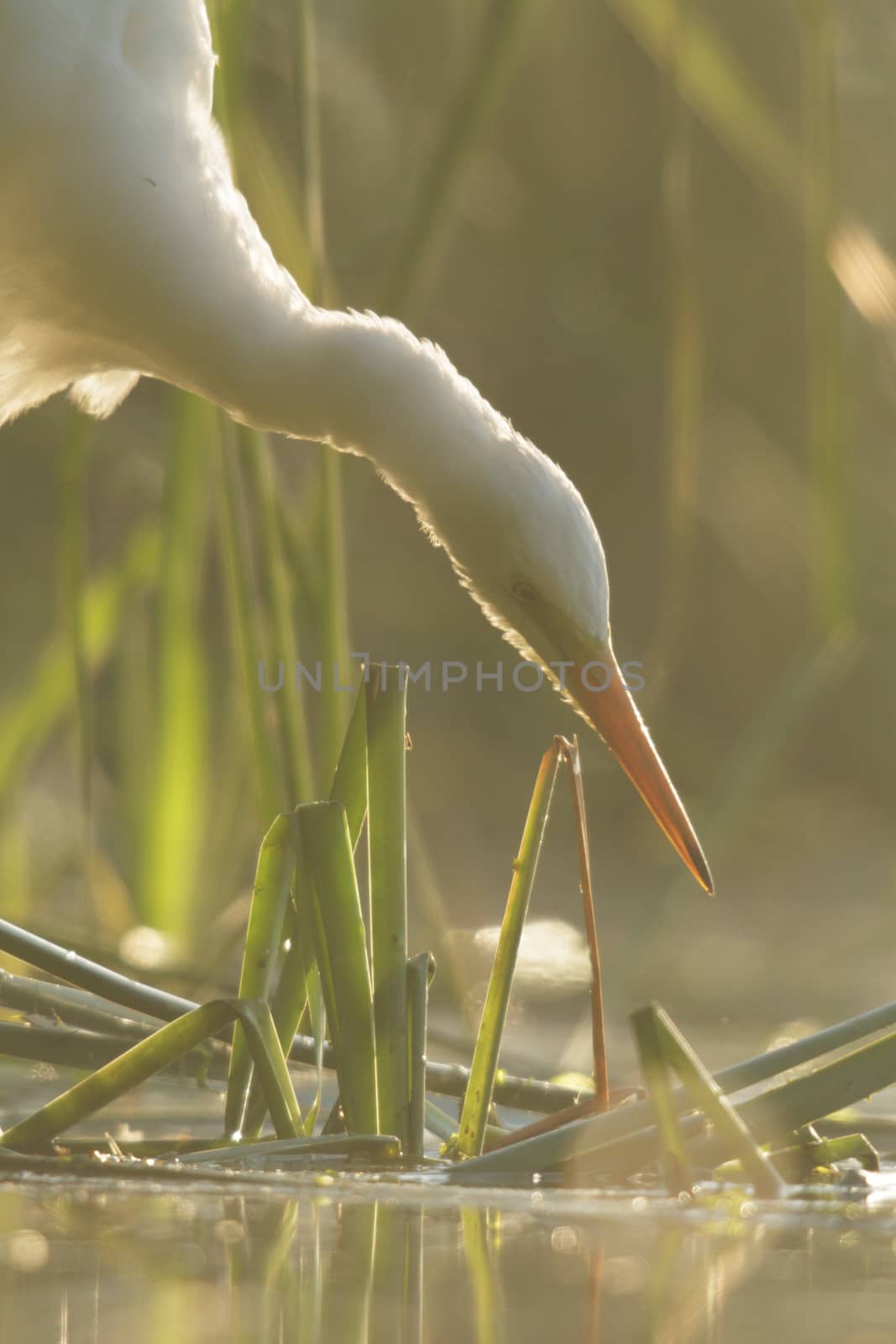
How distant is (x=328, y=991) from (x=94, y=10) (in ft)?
3.42

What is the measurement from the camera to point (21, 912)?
2471 millimetres

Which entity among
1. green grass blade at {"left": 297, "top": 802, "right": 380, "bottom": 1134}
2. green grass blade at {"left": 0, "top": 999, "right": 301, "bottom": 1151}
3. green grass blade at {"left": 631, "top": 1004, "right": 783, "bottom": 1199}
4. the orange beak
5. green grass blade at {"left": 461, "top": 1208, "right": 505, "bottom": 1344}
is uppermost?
the orange beak

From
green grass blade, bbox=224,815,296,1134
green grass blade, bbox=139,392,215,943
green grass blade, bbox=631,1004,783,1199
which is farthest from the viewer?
green grass blade, bbox=139,392,215,943

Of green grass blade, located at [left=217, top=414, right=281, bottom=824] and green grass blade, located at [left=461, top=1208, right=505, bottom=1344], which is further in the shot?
green grass blade, located at [left=217, top=414, right=281, bottom=824]

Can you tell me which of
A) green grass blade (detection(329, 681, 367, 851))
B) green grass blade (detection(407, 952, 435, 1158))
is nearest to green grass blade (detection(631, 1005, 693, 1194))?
green grass blade (detection(407, 952, 435, 1158))

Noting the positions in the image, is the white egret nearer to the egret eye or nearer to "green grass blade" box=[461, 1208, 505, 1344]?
the egret eye

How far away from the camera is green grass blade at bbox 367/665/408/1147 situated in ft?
4.65

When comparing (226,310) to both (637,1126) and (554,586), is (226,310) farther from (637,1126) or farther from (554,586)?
(637,1126)

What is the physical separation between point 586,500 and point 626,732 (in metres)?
2.17

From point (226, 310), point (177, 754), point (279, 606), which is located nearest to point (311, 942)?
point (279, 606)

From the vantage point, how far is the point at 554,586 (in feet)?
5.75

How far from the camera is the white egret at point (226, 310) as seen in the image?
5.97ft

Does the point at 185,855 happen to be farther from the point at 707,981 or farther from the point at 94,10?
the point at 94,10

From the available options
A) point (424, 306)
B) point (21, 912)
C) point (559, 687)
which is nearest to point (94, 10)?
point (559, 687)
